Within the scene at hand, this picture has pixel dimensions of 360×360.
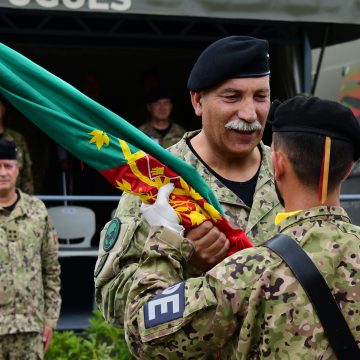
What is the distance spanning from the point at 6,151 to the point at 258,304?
5245 mm

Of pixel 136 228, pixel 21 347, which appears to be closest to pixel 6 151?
pixel 21 347

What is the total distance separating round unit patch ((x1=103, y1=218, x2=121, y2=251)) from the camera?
3211 mm

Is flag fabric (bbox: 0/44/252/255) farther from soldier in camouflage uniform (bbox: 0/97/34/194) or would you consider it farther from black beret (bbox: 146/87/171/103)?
black beret (bbox: 146/87/171/103)

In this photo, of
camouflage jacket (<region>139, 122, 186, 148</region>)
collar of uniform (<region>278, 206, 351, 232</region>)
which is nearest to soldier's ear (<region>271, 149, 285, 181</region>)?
collar of uniform (<region>278, 206, 351, 232</region>)

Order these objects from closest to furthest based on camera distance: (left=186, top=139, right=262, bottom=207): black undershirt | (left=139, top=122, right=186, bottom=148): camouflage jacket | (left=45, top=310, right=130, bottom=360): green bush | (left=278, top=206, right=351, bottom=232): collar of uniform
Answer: (left=278, top=206, right=351, bottom=232): collar of uniform < (left=186, top=139, right=262, bottom=207): black undershirt < (left=45, top=310, right=130, bottom=360): green bush < (left=139, top=122, right=186, bottom=148): camouflage jacket

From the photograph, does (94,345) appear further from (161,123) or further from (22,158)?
(161,123)

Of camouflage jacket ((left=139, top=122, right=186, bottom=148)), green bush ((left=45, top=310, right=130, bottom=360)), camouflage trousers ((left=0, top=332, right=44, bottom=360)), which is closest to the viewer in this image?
camouflage trousers ((left=0, top=332, right=44, bottom=360))

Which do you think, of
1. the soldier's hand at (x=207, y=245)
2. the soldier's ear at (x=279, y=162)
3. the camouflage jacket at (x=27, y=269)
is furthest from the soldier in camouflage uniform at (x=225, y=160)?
the camouflage jacket at (x=27, y=269)

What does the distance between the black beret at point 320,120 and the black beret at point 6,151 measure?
5038 mm

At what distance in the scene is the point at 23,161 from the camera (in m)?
9.02

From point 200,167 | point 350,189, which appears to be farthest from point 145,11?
point 200,167

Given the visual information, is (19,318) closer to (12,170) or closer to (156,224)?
(12,170)

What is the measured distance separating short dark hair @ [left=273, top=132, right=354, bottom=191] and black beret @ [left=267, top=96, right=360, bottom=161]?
2 centimetres

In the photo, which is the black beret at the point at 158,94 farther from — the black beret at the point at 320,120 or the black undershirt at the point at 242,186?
the black beret at the point at 320,120
